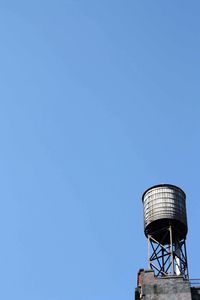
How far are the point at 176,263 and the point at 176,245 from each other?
125 centimetres

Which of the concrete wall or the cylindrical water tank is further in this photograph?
the cylindrical water tank

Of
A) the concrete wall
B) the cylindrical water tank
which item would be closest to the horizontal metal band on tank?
the cylindrical water tank

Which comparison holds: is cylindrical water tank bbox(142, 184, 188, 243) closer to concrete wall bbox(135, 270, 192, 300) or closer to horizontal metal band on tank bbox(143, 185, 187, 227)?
horizontal metal band on tank bbox(143, 185, 187, 227)

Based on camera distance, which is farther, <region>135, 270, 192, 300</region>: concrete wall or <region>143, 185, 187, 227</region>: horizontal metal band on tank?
<region>143, 185, 187, 227</region>: horizontal metal band on tank

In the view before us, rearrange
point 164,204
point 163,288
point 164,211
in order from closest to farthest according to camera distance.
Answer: point 163,288, point 164,211, point 164,204

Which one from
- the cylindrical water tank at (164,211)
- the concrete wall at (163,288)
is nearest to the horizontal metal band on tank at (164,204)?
the cylindrical water tank at (164,211)

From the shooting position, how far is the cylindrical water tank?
48.0 metres

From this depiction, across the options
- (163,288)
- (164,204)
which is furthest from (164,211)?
(163,288)

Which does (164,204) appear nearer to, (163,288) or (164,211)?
(164,211)

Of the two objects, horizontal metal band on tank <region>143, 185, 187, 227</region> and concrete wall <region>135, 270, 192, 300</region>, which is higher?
horizontal metal band on tank <region>143, 185, 187, 227</region>

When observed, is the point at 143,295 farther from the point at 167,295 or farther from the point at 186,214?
the point at 186,214

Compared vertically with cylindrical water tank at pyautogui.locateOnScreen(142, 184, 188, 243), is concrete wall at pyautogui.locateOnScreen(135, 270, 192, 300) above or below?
below

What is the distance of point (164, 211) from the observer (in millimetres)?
48094

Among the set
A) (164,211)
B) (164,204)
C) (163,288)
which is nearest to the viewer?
(163,288)
